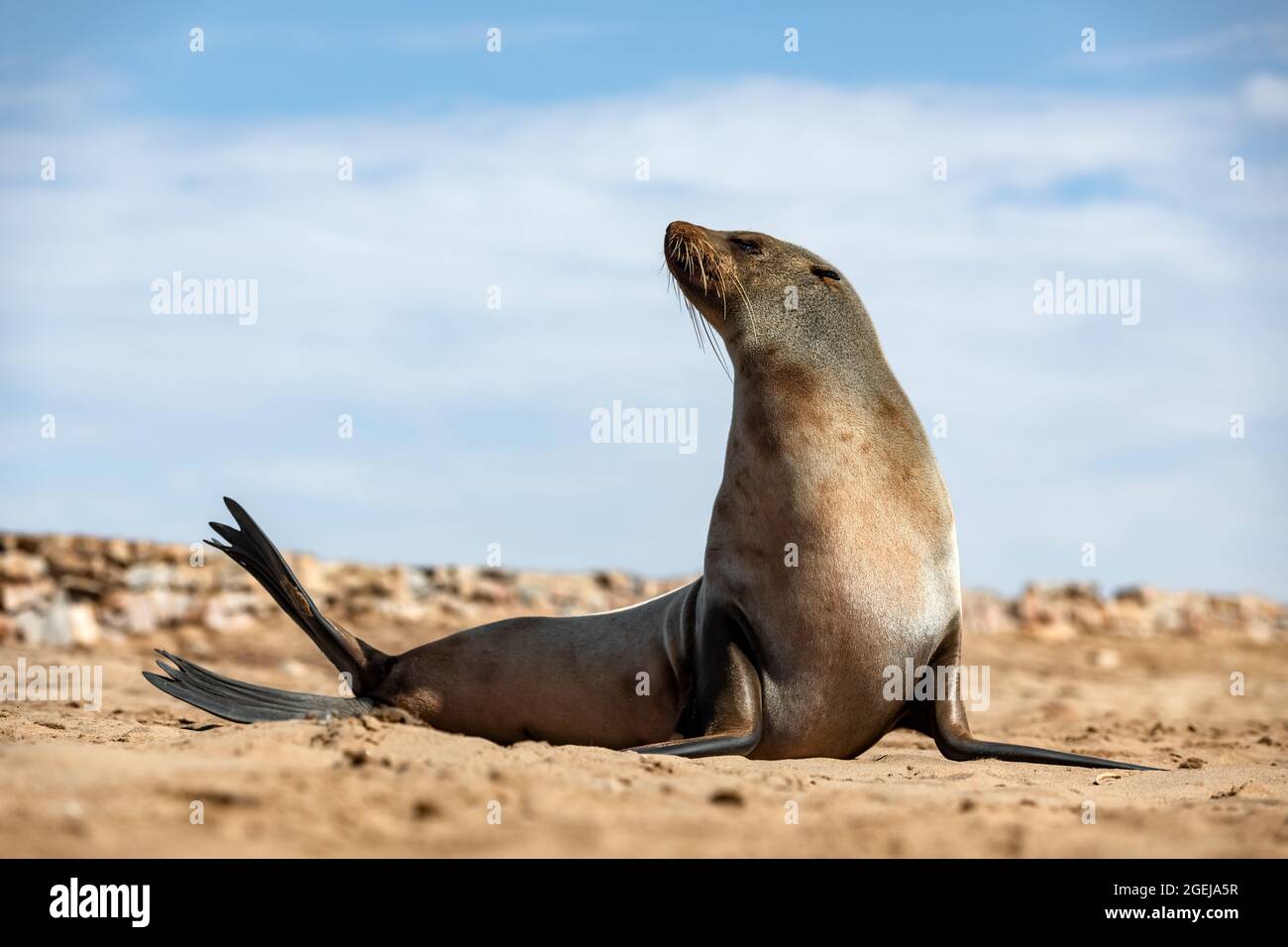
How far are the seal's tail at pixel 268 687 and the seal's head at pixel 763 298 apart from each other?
92.4 inches

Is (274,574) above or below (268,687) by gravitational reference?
above

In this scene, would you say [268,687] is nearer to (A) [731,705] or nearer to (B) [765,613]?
(A) [731,705]

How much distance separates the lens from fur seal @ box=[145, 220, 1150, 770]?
5.74m

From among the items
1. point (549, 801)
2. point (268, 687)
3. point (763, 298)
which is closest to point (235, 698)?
point (268, 687)

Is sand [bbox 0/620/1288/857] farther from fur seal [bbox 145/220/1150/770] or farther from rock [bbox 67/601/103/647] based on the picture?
rock [bbox 67/601/103/647]

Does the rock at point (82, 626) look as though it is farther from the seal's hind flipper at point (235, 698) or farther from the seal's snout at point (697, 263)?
the seal's snout at point (697, 263)

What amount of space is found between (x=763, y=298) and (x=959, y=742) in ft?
7.26

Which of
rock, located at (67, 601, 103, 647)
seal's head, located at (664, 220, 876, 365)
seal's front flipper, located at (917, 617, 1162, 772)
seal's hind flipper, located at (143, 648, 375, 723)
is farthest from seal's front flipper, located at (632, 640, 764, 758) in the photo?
rock, located at (67, 601, 103, 647)

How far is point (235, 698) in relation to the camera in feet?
20.5

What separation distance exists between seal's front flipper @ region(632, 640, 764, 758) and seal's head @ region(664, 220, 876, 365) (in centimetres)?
146

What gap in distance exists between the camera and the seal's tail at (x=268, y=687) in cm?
618
